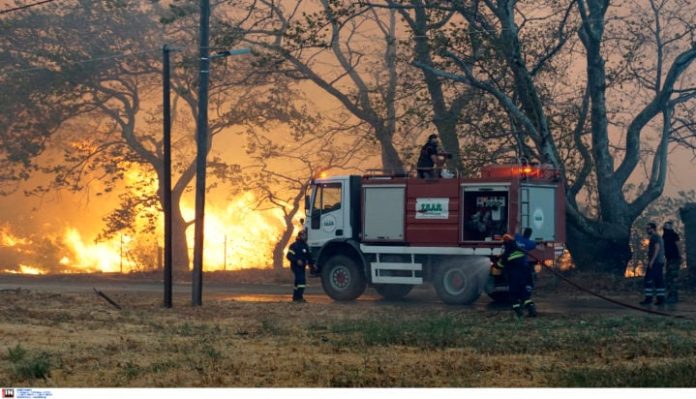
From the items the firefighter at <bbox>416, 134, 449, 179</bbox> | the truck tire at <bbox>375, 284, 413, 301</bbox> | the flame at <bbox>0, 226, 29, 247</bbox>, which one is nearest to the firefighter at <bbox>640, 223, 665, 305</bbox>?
the firefighter at <bbox>416, 134, 449, 179</bbox>

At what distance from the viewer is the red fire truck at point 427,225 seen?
81.4 ft

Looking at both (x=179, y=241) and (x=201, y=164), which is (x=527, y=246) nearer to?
(x=201, y=164)

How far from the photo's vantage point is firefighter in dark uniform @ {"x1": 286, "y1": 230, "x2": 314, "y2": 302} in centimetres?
2567

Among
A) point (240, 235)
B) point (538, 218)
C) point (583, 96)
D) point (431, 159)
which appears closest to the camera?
point (538, 218)

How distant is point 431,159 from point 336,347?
10196mm

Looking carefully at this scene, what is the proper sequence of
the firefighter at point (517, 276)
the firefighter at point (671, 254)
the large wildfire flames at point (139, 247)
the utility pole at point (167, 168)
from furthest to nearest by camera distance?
1. the large wildfire flames at point (139, 247)
2. the firefighter at point (671, 254)
3. the utility pole at point (167, 168)
4. the firefighter at point (517, 276)

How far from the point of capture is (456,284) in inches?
997

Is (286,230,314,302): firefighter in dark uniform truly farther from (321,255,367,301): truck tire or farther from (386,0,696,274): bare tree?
(386,0,696,274): bare tree

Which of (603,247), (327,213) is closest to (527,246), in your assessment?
(327,213)

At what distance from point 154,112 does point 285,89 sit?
642 centimetres

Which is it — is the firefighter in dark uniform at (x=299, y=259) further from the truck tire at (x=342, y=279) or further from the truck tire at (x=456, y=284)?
the truck tire at (x=456, y=284)

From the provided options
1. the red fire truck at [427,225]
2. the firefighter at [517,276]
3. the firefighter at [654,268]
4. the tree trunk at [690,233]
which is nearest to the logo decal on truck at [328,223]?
the red fire truck at [427,225]

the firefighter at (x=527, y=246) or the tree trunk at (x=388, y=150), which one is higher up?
the tree trunk at (x=388, y=150)

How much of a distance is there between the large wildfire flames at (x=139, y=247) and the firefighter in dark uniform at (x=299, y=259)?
22.0 metres
